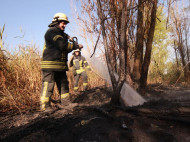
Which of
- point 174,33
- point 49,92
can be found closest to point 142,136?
point 49,92

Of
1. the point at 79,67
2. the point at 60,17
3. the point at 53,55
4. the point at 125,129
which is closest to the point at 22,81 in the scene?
the point at 53,55

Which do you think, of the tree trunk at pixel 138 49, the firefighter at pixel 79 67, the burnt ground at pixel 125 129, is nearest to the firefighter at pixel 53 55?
the burnt ground at pixel 125 129

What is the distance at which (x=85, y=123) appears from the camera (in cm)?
146

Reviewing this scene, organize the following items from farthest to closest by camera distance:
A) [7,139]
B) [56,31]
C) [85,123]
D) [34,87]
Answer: [34,87], [56,31], [85,123], [7,139]

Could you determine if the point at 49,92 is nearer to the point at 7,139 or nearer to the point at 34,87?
the point at 34,87

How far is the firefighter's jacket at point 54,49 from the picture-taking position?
2602 millimetres

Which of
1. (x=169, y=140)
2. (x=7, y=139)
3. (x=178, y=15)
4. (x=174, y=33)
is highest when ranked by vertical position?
(x=178, y=15)

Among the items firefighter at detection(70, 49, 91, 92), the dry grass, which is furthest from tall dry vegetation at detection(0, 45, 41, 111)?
firefighter at detection(70, 49, 91, 92)

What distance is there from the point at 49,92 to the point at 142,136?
2.06 m

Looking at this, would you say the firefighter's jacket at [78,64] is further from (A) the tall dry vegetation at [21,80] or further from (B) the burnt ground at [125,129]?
(B) the burnt ground at [125,129]

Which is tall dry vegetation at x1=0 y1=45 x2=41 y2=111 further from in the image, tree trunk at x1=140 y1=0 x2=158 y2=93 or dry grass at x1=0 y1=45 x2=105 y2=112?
tree trunk at x1=140 y1=0 x2=158 y2=93

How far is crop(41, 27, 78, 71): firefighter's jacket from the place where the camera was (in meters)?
2.60

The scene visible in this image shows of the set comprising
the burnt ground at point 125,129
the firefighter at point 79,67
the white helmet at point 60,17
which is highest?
the white helmet at point 60,17

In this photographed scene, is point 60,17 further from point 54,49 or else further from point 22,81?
point 22,81
